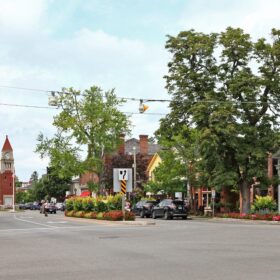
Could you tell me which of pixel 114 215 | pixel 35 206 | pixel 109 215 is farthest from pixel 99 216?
pixel 35 206

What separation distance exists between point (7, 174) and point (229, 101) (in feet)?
296

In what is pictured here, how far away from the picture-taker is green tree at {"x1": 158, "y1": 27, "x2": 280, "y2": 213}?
4284 cm

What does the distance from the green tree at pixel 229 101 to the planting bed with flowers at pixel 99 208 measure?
807cm

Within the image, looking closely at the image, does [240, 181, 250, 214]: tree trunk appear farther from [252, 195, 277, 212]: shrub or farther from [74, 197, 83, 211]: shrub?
[74, 197, 83, 211]: shrub

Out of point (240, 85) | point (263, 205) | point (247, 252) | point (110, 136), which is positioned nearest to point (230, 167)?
point (263, 205)

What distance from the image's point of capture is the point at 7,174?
125 metres

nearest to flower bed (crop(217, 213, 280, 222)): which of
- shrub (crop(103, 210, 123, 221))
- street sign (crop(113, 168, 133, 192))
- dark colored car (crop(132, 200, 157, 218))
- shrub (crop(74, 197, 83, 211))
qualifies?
dark colored car (crop(132, 200, 157, 218))

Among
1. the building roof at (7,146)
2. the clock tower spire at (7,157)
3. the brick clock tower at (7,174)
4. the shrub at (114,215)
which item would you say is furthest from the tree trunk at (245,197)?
the building roof at (7,146)

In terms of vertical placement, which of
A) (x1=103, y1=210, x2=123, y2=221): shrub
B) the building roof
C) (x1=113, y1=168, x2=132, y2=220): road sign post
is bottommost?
(x1=103, y1=210, x2=123, y2=221): shrub

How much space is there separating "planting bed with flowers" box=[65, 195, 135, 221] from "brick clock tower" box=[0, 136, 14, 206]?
7456 centimetres

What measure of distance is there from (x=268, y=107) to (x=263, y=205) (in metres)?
7.79

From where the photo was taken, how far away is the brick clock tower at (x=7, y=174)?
124 m

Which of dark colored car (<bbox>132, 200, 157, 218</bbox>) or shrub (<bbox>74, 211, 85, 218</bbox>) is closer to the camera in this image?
shrub (<bbox>74, 211, 85, 218</bbox>)

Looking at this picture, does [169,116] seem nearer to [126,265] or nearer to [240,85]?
[240,85]
